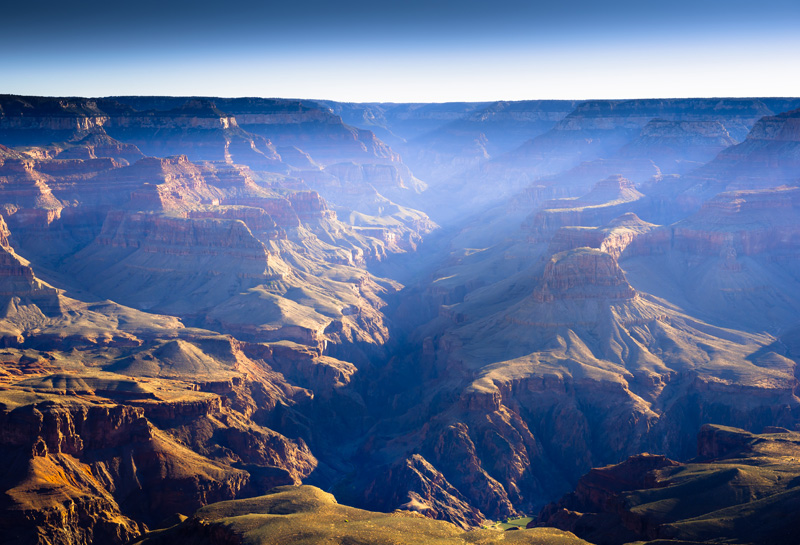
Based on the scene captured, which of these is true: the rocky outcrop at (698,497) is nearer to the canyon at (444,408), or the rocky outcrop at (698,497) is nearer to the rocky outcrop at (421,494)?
the canyon at (444,408)

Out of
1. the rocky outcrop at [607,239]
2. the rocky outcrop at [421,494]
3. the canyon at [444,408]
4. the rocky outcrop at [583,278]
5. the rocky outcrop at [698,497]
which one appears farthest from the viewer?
the rocky outcrop at [607,239]

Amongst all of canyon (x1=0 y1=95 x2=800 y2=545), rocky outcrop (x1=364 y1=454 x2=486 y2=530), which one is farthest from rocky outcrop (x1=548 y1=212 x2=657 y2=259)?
rocky outcrop (x1=364 y1=454 x2=486 y2=530)

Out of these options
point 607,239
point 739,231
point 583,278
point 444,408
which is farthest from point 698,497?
point 739,231

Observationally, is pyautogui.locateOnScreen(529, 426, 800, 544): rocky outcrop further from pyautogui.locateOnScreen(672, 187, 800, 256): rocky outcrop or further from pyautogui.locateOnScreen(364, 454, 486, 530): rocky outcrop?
pyautogui.locateOnScreen(672, 187, 800, 256): rocky outcrop

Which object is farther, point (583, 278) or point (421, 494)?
point (583, 278)

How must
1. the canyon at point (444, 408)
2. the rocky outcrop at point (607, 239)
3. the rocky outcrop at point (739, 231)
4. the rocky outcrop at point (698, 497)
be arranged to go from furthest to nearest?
1. the rocky outcrop at point (739, 231)
2. the rocky outcrop at point (607, 239)
3. the canyon at point (444, 408)
4. the rocky outcrop at point (698, 497)

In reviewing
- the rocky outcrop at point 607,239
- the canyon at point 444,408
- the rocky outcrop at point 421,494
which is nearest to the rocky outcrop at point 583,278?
the canyon at point 444,408

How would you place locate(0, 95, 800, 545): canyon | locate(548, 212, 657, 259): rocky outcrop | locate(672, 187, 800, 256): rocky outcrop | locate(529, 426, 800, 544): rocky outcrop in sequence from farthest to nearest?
1. locate(672, 187, 800, 256): rocky outcrop
2. locate(548, 212, 657, 259): rocky outcrop
3. locate(0, 95, 800, 545): canyon
4. locate(529, 426, 800, 544): rocky outcrop

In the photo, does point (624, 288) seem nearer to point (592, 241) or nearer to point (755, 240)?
point (592, 241)

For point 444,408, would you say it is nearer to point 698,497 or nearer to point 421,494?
point 421,494

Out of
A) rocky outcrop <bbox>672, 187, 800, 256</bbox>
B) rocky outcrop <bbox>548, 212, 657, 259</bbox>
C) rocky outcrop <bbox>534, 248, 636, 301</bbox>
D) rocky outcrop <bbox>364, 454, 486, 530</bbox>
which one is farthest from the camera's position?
rocky outcrop <bbox>672, 187, 800, 256</bbox>

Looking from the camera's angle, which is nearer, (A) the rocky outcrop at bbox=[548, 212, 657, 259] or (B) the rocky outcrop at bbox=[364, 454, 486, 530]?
(B) the rocky outcrop at bbox=[364, 454, 486, 530]
